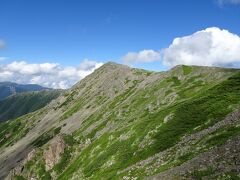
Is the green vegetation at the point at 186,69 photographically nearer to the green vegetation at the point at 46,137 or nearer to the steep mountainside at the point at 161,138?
the steep mountainside at the point at 161,138

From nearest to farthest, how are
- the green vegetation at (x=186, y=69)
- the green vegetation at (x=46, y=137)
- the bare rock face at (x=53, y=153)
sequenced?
1. the bare rock face at (x=53, y=153)
2. the green vegetation at (x=186, y=69)
3. the green vegetation at (x=46, y=137)

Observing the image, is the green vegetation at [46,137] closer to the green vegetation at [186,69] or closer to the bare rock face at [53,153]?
the bare rock face at [53,153]

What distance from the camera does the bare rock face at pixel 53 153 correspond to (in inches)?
4702

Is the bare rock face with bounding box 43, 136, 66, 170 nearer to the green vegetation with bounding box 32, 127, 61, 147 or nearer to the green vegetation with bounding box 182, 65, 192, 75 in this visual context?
the green vegetation with bounding box 32, 127, 61, 147

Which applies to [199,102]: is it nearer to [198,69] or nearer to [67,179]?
[67,179]

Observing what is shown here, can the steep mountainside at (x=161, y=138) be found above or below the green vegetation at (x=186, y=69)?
below

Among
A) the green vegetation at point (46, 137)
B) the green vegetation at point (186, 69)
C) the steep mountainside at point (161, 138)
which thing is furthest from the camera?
the green vegetation at point (46, 137)

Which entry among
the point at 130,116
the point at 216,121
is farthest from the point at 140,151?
the point at 130,116

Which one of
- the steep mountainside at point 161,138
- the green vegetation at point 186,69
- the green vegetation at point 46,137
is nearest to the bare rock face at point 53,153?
the steep mountainside at point 161,138

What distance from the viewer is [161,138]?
77.5 metres

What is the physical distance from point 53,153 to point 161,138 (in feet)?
185

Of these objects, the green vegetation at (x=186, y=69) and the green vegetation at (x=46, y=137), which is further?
the green vegetation at (x=46, y=137)

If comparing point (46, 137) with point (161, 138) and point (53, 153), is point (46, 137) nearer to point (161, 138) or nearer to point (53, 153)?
point (53, 153)

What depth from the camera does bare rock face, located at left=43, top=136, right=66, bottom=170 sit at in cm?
11944
